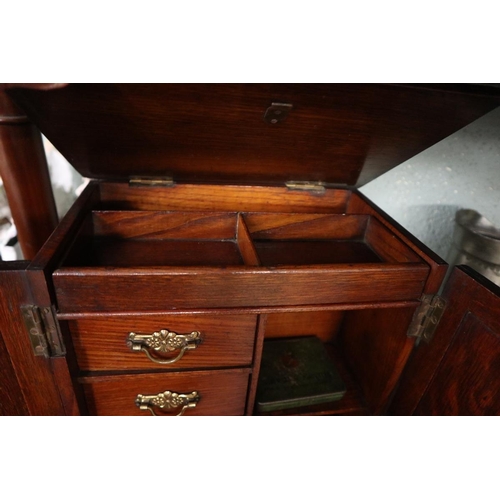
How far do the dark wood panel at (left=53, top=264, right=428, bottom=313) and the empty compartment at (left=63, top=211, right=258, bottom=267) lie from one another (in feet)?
0.60

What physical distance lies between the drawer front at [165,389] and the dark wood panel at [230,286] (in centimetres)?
24

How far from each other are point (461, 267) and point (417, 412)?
1.40ft

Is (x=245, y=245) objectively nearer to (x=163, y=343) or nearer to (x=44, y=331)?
(x=163, y=343)

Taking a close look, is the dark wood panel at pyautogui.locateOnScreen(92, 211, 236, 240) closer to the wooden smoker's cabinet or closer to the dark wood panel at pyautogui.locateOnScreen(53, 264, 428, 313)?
the wooden smoker's cabinet

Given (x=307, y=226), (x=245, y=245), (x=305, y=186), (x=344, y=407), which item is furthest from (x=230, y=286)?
(x=344, y=407)

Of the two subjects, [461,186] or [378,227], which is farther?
[461,186]

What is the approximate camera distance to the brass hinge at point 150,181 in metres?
1.02

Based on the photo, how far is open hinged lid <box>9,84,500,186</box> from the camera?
27.5 inches

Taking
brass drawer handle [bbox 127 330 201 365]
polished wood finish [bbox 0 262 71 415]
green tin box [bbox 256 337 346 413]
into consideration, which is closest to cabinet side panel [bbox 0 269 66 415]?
polished wood finish [bbox 0 262 71 415]

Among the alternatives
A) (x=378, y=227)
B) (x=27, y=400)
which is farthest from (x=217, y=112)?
(x=27, y=400)

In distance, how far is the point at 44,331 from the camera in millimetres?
650

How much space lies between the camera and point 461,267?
735 mm

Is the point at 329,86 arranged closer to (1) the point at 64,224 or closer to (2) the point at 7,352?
(1) the point at 64,224

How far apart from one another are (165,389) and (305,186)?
0.74 meters
